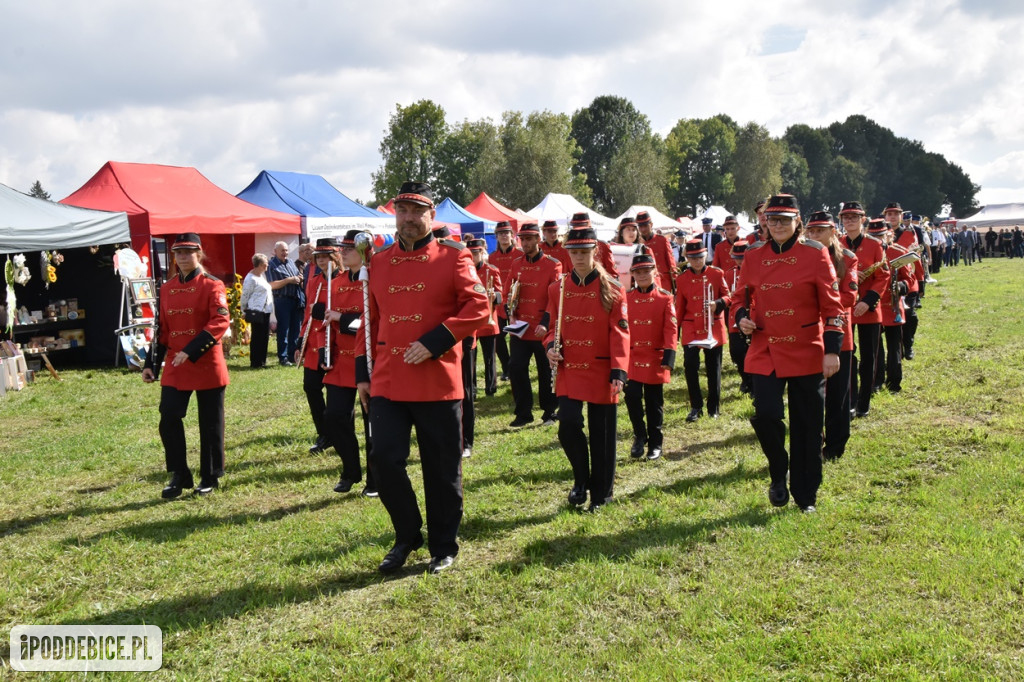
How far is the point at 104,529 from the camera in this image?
6.39 meters

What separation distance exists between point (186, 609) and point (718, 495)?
13.0ft

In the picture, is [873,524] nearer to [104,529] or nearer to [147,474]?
[104,529]

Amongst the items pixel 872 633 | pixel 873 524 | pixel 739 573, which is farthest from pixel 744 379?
pixel 872 633

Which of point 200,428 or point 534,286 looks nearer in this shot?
point 200,428

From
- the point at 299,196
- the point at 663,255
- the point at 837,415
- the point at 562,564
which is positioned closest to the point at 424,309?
the point at 562,564

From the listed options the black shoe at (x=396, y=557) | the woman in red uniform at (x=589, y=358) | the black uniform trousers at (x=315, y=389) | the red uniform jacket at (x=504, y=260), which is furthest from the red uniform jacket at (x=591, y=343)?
the red uniform jacket at (x=504, y=260)

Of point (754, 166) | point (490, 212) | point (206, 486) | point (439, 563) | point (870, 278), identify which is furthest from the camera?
point (754, 166)

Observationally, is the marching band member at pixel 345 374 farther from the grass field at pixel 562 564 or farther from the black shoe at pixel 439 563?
the black shoe at pixel 439 563

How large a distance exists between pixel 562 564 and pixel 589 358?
5.21 feet

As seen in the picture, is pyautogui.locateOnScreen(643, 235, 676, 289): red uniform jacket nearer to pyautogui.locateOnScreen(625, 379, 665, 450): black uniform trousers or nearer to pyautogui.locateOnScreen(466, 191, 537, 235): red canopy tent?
pyautogui.locateOnScreen(625, 379, 665, 450): black uniform trousers

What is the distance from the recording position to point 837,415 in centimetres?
739

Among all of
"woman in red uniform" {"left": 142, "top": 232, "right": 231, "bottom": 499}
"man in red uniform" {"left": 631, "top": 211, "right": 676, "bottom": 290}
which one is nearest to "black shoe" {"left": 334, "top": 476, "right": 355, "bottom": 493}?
"woman in red uniform" {"left": 142, "top": 232, "right": 231, "bottom": 499}

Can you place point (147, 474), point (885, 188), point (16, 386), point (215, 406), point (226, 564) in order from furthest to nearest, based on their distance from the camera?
point (885, 188) → point (16, 386) → point (147, 474) → point (215, 406) → point (226, 564)

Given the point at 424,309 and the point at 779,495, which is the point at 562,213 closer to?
the point at 779,495
